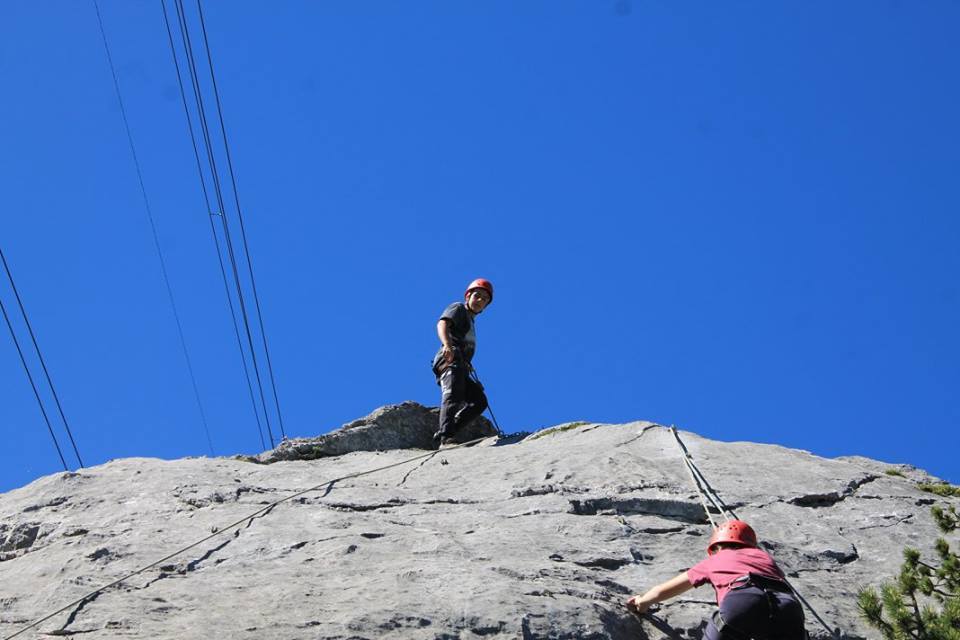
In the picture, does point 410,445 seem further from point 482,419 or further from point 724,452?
point 724,452

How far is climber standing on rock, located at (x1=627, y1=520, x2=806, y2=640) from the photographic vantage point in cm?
638

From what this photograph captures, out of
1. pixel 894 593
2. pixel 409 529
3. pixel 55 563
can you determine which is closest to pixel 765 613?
pixel 894 593

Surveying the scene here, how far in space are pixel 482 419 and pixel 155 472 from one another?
4214 millimetres

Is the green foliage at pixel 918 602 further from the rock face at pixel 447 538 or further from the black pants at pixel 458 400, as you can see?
the black pants at pixel 458 400

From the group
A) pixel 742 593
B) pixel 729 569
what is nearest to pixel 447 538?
pixel 729 569

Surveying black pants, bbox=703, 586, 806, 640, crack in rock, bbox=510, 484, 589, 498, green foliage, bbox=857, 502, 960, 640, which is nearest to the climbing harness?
crack in rock, bbox=510, 484, 589, 498

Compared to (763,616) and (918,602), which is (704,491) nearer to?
(918,602)

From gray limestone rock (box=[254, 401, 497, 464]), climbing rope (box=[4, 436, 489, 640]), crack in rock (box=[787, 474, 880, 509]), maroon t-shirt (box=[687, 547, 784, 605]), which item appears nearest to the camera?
maroon t-shirt (box=[687, 547, 784, 605])

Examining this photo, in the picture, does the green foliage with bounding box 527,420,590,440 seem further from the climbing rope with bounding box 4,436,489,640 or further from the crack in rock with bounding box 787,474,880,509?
the crack in rock with bounding box 787,474,880,509

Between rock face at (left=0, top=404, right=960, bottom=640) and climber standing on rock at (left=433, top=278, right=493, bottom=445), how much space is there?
1419 mm

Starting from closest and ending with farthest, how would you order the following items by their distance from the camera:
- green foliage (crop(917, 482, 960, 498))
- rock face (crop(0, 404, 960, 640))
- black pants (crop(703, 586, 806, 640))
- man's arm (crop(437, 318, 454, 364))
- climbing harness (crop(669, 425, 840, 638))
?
black pants (crop(703, 586, 806, 640)), rock face (crop(0, 404, 960, 640)), climbing harness (crop(669, 425, 840, 638)), green foliage (crop(917, 482, 960, 498)), man's arm (crop(437, 318, 454, 364))

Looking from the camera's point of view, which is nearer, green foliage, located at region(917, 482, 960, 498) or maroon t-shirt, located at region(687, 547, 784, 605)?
maroon t-shirt, located at region(687, 547, 784, 605)

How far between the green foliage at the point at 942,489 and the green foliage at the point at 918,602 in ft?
6.26

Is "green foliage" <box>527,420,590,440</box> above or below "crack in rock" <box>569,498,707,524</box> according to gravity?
above
